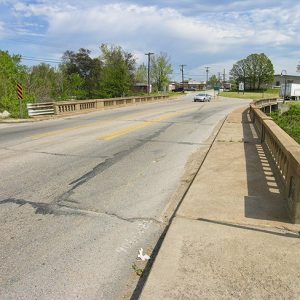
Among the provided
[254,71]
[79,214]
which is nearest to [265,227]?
[79,214]

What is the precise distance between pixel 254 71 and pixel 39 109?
108357 mm

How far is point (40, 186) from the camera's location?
6.36m

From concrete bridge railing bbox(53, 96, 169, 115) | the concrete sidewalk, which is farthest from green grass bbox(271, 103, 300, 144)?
concrete bridge railing bbox(53, 96, 169, 115)

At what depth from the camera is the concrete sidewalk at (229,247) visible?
3.12 metres

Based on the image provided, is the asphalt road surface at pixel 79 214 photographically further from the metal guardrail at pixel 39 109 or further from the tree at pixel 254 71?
the tree at pixel 254 71

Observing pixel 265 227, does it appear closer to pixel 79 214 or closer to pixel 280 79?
pixel 79 214

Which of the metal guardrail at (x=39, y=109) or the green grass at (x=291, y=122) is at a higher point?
the metal guardrail at (x=39, y=109)

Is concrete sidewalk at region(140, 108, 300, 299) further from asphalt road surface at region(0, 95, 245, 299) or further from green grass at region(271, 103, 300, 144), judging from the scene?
green grass at region(271, 103, 300, 144)

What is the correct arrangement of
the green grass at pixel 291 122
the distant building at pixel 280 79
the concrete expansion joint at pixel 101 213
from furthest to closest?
the distant building at pixel 280 79 < the green grass at pixel 291 122 < the concrete expansion joint at pixel 101 213

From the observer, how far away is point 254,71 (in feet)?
389

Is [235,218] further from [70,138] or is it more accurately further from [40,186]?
[70,138]

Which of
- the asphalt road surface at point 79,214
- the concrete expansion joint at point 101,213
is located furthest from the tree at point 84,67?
the concrete expansion joint at point 101,213

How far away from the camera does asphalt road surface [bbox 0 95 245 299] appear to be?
3.40 metres

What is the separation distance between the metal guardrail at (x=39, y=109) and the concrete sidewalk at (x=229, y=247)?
18081mm
